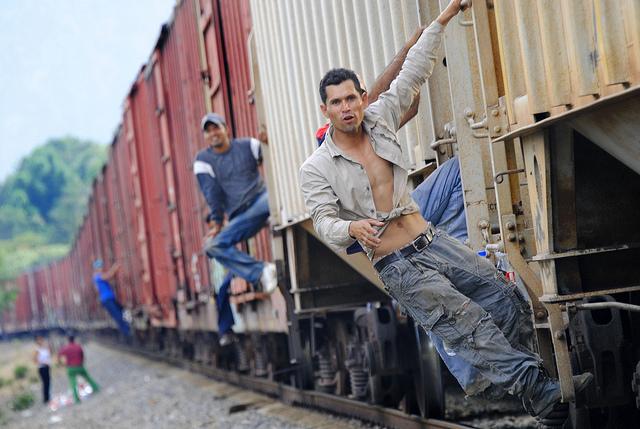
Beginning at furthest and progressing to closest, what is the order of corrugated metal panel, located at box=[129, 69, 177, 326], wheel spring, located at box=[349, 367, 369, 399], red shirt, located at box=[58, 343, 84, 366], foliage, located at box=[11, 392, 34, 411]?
foliage, located at box=[11, 392, 34, 411]
red shirt, located at box=[58, 343, 84, 366]
corrugated metal panel, located at box=[129, 69, 177, 326]
wheel spring, located at box=[349, 367, 369, 399]

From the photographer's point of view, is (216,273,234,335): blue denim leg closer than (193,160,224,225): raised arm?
No

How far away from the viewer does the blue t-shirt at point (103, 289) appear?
938 inches

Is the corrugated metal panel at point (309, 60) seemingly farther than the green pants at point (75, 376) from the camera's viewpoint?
No

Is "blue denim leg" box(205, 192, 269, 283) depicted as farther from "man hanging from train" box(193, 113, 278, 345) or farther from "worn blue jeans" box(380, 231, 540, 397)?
"worn blue jeans" box(380, 231, 540, 397)

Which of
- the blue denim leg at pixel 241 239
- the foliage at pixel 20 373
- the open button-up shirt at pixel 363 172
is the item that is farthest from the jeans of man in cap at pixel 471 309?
the foliage at pixel 20 373

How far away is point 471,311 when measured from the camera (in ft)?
14.2

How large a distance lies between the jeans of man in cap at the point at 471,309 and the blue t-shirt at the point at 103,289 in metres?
20.0

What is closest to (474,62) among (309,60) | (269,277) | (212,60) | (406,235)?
(406,235)

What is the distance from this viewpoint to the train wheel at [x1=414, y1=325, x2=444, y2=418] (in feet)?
23.5

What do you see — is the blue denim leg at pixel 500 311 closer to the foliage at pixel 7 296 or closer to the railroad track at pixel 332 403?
the railroad track at pixel 332 403

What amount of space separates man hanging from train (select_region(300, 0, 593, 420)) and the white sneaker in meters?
4.66

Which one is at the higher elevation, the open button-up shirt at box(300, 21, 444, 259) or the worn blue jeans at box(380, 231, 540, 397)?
the open button-up shirt at box(300, 21, 444, 259)

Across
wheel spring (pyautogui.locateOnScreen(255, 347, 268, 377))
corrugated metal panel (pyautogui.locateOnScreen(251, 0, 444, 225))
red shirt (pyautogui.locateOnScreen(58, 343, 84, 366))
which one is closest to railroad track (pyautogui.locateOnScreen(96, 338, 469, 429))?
wheel spring (pyautogui.locateOnScreen(255, 347, 268, 377))

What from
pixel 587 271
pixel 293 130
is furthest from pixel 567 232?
pixel 293 130
